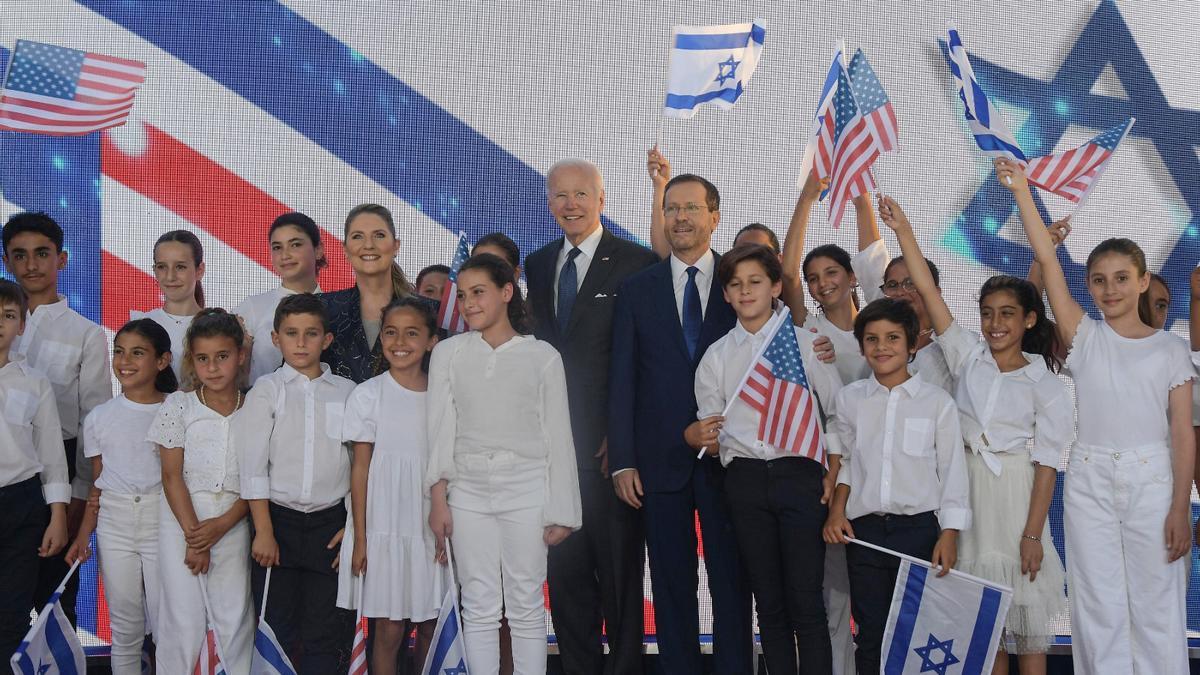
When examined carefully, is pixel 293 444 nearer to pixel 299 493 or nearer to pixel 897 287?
pixel 299 493

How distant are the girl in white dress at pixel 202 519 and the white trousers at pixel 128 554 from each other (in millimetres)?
59

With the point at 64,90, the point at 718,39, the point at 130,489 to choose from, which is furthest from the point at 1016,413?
the point at 64,90

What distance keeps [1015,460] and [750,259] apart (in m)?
0.93

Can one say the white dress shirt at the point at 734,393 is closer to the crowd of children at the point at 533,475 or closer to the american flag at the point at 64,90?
the crowd of children at the point at 533,475

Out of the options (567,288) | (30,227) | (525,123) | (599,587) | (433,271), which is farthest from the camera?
(525,123)

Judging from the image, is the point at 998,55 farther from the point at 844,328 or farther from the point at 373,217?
the point at 373,217

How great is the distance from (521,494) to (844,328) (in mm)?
1148

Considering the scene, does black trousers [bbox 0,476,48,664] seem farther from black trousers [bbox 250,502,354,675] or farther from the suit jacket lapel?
the suit jacket lapel

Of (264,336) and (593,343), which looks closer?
(593,343)

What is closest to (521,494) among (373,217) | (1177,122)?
(373,217)

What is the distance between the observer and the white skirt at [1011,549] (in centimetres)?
318

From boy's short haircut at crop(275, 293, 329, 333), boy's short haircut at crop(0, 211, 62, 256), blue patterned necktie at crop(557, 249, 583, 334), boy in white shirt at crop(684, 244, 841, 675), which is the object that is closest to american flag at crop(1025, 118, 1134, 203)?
boy in white shirt at crop(684, 244, 841, 675)

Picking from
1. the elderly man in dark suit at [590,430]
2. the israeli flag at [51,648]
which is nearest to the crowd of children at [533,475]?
the israeli flag at [51,648]

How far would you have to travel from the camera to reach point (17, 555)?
3367 millimetres
